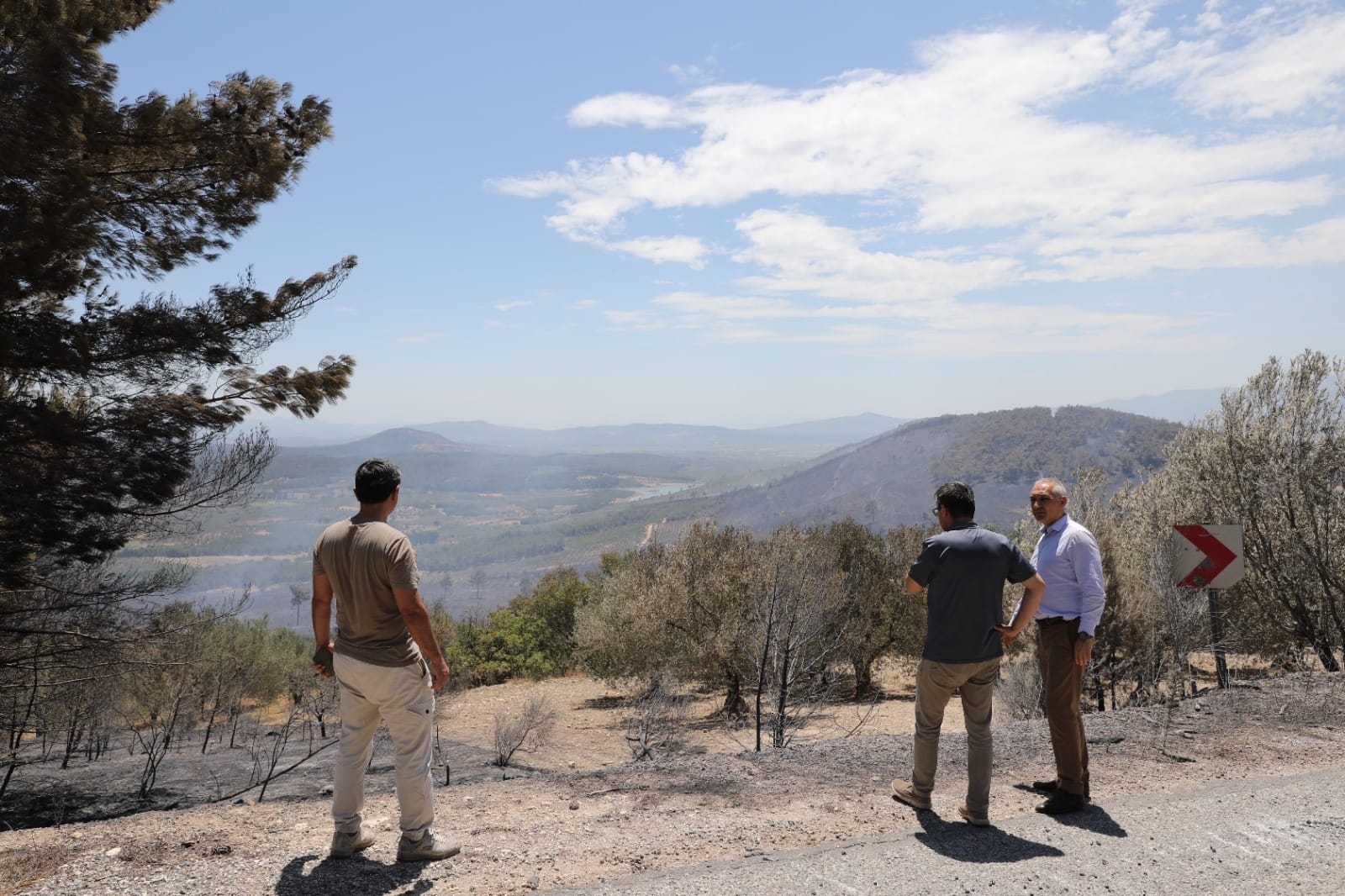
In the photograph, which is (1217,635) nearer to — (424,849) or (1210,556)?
(1210,556)

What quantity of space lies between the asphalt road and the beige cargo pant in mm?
1032

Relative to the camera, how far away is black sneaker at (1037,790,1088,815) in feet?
16.2

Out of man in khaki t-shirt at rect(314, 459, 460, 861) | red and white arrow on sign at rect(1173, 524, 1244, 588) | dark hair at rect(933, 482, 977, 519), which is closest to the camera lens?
man in khaki t-shirt at rect(314, 459, 460, 861)

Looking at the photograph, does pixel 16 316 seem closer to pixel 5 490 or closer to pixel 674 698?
pixel 5 490

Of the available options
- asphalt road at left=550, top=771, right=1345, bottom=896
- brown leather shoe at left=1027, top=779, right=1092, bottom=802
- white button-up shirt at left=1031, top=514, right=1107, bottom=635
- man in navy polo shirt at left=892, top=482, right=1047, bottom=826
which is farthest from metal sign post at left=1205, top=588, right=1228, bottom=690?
man in navy polo shirt at left=892, top=482, right=1047, bottom=826

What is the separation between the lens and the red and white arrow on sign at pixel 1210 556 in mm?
8602

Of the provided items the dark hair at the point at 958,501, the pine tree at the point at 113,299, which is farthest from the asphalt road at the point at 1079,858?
the pine tree at the point at 113,299

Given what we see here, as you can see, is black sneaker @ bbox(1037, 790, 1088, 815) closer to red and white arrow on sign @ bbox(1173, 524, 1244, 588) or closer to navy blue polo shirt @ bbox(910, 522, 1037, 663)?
navy blue polo shirt @ bbox(910, 522, 1037, 663)

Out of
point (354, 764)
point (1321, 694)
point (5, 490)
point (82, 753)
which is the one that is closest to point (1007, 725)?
point (1321, 694)

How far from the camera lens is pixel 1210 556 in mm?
8703

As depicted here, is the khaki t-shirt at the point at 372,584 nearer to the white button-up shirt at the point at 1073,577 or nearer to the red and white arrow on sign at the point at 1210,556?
the white button-up shirt at the point at 1073,577

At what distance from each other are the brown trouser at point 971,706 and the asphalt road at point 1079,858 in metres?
0.27

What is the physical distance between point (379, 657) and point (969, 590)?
10.7 ft

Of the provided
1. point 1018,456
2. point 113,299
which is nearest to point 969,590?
point 113,299
